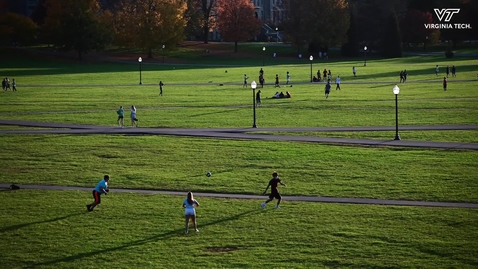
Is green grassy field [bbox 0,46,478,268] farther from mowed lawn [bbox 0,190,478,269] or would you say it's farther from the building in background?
the building in background

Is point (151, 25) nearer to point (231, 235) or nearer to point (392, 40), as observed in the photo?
point (392, 40)

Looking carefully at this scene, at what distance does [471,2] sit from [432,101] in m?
88.9

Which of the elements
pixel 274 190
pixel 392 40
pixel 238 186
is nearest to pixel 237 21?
pixel 392 40

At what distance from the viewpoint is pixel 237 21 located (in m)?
138

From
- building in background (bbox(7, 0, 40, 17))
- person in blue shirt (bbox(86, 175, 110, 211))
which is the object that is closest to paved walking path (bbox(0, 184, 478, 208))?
person in blue shirt (bbox(86, 175, 110, 211))

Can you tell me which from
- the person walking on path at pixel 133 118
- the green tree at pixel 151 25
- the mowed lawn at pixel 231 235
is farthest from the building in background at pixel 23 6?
the mowed lawn at pixel 231 235

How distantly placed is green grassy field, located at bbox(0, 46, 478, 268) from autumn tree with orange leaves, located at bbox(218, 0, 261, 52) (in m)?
74.5

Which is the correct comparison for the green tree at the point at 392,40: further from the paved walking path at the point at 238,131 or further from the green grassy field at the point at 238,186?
the paved walking path at the point at 238,131

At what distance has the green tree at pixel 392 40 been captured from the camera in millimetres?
131125

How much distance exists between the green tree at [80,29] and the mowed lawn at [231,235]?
9294 centimetres

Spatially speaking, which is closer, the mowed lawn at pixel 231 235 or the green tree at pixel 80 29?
the mowed lawn at pixel 231 235

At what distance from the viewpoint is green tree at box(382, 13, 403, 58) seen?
13112 cm

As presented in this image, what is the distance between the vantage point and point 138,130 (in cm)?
4662

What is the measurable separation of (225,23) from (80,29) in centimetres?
3219
